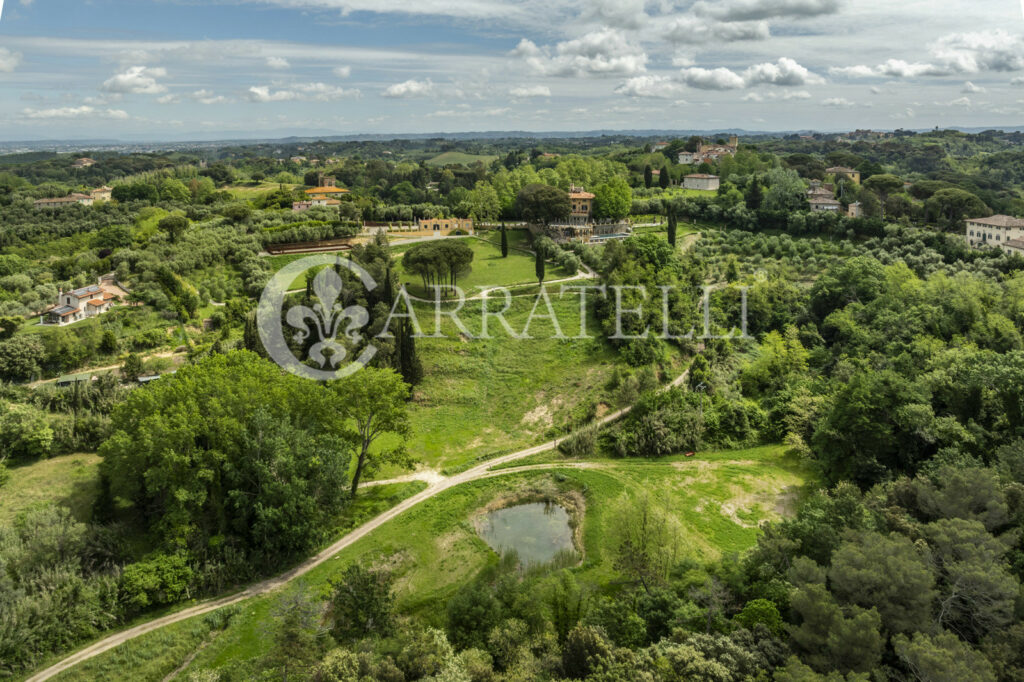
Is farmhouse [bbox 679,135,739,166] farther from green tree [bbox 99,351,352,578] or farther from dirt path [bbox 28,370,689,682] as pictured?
green tree [bbox 99,351,352,578]

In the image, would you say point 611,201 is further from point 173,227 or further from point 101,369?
point 101,369

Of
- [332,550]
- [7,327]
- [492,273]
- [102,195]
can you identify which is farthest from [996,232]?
[102,195]

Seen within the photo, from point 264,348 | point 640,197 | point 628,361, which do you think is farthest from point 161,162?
point 628,361

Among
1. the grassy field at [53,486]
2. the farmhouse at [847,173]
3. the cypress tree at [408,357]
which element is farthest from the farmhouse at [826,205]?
the grassy field at [53,486]

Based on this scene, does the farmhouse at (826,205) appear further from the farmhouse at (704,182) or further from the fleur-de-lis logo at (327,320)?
the fleur-de-lis logo at (327,320)

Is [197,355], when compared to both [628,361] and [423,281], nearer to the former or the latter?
[423,281]
